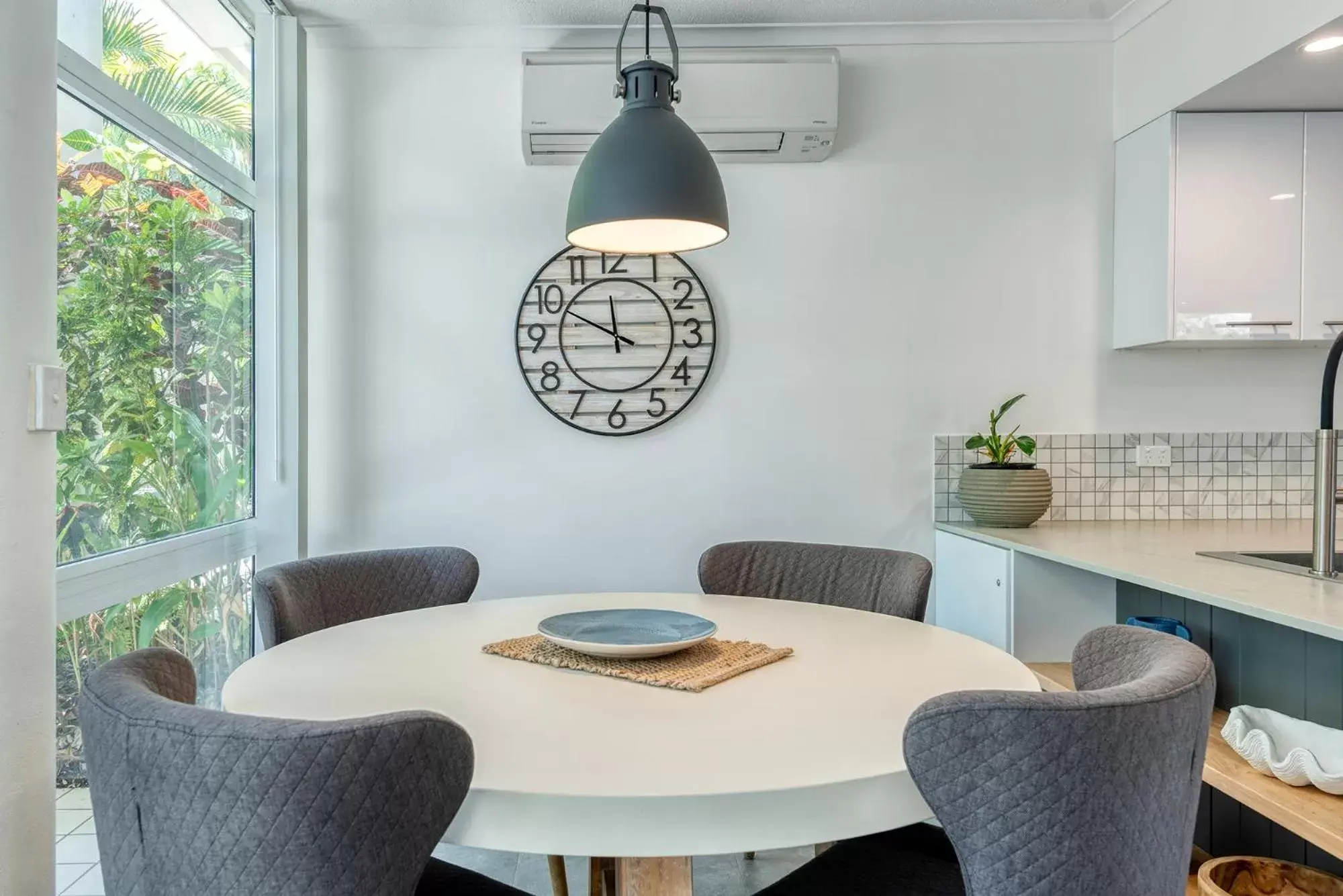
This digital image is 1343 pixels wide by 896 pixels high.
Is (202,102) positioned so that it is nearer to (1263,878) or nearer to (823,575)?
(823,575)

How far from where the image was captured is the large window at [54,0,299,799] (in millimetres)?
1789

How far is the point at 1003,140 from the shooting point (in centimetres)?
300

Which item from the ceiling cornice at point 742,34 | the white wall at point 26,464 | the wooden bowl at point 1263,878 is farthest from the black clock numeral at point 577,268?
the wooden bowl at point 1263,878

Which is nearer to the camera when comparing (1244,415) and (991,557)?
(991,557)

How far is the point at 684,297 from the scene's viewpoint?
2951 millimetres

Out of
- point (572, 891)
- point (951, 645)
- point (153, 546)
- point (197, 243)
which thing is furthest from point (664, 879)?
point (197, 243)

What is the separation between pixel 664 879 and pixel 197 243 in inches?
88.7

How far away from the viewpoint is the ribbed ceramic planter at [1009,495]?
2670 mm

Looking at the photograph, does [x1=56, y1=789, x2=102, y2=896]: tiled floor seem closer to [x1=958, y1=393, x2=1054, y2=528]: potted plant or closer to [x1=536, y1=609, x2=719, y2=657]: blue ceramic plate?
[x1=536, y1=609, x2=719, y2=657]: blue ceramic plate

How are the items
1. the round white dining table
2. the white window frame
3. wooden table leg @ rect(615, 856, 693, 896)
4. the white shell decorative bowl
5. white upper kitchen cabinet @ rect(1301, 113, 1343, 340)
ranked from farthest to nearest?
1. the white window frame
2. white upper kitchen cabinet @ rect(1301, 113, 1343, 340)
3. the white shell decorative bowl
4. wooden table leg @ rect(615, 856, 693, 896)
5. the round white dining table

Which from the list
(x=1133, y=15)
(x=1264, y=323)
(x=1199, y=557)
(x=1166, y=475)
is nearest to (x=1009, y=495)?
(x=1199, y=557)

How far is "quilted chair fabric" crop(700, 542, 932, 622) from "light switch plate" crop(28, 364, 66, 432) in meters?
1.49

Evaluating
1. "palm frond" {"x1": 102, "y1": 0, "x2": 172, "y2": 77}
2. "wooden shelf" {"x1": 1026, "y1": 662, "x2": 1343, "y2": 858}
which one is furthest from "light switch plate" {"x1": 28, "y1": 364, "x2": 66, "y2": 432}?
"wooden shelf" {"x1": 1026, "y1": 662, "x2": 1343, "y2": 858}

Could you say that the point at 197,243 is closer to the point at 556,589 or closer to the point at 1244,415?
the point at 556,589
